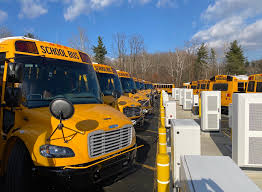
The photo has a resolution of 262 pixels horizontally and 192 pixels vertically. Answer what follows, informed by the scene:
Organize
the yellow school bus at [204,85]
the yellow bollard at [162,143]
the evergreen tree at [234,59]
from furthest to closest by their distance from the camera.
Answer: the evergreen tree at [234,59]
the yellow school bus at [204,85]
the yellow bollard at [162,143]

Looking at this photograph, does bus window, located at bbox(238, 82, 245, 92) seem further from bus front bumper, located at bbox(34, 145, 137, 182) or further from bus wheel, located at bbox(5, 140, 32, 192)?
bus wheel, located at bbox(5, 140, 32, 192)

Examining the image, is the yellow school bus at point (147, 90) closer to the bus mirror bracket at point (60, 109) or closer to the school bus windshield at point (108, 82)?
the school bus windshield at point (108, 82)

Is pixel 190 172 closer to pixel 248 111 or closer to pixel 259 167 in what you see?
pixel 248 111

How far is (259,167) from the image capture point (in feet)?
11.9

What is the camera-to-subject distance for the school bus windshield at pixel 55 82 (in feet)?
11.5

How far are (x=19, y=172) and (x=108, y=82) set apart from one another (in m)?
5.85

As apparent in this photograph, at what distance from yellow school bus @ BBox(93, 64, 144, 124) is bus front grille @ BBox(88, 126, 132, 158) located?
316cm

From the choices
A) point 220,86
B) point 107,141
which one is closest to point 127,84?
point 220,86

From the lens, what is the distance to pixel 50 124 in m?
3.03

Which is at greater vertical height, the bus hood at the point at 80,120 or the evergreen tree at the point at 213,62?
the evergreen tree at the point at 213,62

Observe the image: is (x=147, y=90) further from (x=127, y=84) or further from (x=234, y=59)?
(x=234, y=59)

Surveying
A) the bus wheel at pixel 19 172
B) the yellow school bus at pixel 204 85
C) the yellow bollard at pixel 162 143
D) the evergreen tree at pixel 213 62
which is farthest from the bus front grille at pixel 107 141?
the evergreen tree at pixel 213 62

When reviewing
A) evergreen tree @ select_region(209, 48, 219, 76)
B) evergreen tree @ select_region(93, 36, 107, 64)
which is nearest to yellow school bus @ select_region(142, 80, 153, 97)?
evergreen tree @ select_region(93, 36, 107, 64)

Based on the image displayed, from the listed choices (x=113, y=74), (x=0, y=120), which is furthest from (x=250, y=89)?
(x=0, y=120)
